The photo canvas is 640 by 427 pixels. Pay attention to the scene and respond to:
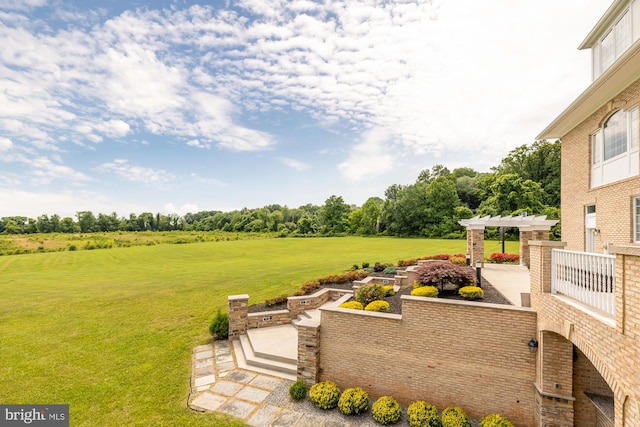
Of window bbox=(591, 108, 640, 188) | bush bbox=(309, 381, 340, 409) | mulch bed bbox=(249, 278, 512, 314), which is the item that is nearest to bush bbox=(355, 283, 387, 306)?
mulch bed bbox=(249, 278, 512, 314)

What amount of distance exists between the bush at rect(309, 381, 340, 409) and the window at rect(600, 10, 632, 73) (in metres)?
15.1

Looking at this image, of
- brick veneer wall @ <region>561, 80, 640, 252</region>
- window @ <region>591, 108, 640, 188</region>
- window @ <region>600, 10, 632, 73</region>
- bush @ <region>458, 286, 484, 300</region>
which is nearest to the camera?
bush @ <region>458, 286, 484, 300</region>

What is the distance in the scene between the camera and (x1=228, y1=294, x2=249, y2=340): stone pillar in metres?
9.95

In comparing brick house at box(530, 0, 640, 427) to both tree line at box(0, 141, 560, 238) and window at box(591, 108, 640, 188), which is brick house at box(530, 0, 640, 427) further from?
tree line at box(0, 141, 560, 238)

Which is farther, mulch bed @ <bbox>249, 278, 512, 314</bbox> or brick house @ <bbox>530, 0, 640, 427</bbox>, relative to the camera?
mulch bed @ <bbox>249, 278, 512, 314</bbox>

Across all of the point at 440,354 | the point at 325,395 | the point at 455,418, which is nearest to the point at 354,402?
the point at 325,395

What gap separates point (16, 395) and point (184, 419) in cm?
487

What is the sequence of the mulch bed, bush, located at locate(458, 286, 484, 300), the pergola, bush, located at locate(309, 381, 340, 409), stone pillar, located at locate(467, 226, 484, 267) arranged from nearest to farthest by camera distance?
bush, located at locate(309, 381, 340, 409) → bush, located at locate(458, 286, 484, 300) → the mulch bed → the pergola → stone pillar, located at locate(467, 226, 484, 267)

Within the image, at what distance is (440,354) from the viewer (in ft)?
21.1

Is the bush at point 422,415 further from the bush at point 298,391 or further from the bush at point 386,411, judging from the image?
the bush at point 298,391

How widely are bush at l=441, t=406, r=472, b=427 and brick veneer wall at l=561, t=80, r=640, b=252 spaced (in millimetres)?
8540

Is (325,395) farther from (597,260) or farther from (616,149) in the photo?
(616,149)

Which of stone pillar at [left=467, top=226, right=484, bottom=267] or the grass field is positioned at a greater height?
stone pillar at [left=467, top=226, right=484, bottom=267]

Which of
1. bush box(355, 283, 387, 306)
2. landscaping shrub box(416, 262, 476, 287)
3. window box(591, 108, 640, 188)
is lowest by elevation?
bush box(355, 283, 387, 306)
